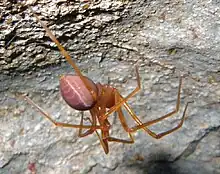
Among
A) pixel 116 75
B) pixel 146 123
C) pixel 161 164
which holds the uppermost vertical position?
pixel 116 75

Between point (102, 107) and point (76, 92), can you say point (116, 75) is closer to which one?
point (102, 107)

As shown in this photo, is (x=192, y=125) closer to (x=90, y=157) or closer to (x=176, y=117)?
(x=176, y=117)

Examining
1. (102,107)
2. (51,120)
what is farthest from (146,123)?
(51,120)

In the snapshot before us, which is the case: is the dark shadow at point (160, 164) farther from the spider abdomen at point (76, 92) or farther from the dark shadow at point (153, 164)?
the spider abdomen at point (76, 92)

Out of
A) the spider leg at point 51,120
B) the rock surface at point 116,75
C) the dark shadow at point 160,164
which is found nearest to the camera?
the rock surface at point 116,75

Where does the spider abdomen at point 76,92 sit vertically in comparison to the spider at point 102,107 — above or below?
above

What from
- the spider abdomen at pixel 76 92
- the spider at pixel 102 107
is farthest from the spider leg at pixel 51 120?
the spider abdomen at pixel 76 92
